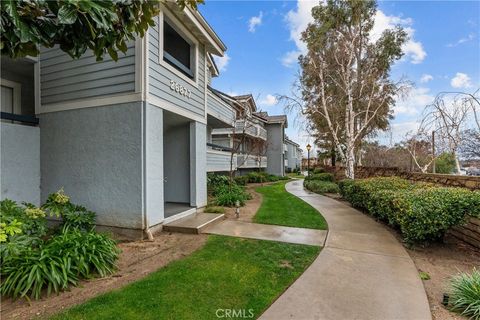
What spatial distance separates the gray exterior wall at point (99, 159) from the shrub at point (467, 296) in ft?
19.0

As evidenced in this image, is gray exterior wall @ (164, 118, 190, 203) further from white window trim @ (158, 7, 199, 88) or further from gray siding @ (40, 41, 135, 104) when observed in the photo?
gray siding @ (40, 41, 135, 104)

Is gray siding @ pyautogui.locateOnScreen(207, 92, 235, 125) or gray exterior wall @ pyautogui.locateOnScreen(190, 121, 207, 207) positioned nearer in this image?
gray exterior wall @ pyautogui.locateOnScreen(190, 121, 207, 207)

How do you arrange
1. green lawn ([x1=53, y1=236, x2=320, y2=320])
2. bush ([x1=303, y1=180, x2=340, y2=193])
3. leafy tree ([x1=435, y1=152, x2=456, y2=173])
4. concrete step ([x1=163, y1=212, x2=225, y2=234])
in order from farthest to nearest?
leafy tree ([x1=435, y1=152, x2=456, y2=173])
bush ([x1=303, y1=180, x2=340, y2=193])
concrete step ([x1=163, y1=212, x2=225, y2=234])
green lawn ([x1=53, y1=236, x2=320, y2=320])

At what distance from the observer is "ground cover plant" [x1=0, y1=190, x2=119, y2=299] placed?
3.41m

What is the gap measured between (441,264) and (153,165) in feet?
21.2

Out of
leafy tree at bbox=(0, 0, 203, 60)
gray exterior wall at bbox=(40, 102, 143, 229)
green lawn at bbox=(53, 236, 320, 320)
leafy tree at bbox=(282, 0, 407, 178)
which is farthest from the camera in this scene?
leafy tree at bbox=(282, 0, 407, 178)

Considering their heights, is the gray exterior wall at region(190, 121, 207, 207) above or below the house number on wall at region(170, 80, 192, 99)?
below

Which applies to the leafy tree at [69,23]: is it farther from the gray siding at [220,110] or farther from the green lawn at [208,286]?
the gray siding at [220,110]

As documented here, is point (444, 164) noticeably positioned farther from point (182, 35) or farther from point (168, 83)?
point (168, 83)

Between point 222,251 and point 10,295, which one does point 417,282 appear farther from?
point 10,295

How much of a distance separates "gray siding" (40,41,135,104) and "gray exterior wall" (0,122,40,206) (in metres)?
1.10

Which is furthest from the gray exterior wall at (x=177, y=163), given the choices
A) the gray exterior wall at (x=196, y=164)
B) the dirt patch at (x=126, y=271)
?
the dirt patch at (x=126, y=271)

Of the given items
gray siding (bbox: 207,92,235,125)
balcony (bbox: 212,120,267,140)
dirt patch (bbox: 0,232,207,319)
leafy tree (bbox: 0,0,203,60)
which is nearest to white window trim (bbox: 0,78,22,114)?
dirt patch (bbox: 0,232,207,319)

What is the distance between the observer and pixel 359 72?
49.3 feet
